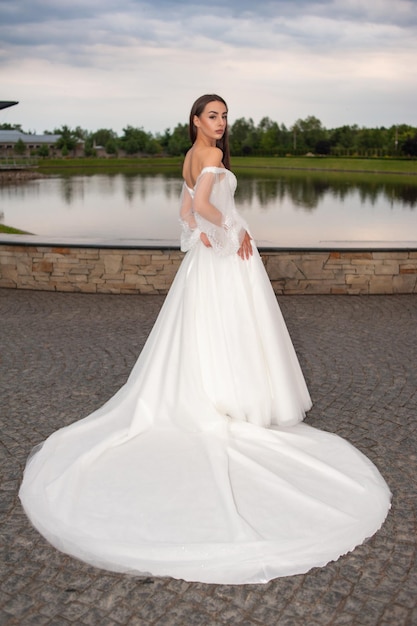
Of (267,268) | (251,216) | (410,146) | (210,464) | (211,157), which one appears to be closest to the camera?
(210,464)

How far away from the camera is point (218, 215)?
4.04 metres

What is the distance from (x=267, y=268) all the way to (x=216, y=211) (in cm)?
506

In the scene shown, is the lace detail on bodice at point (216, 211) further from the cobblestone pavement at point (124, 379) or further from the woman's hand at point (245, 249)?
the cobblestone pavement at point (124, 379)

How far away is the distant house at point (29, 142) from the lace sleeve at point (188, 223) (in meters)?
151

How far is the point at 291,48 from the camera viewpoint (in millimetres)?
88875

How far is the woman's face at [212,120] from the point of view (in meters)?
3.95

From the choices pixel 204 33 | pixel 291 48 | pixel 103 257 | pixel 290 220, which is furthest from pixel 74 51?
pixel 103 257

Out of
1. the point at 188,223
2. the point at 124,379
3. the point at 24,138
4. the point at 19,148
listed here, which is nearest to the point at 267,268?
the point at 124,379

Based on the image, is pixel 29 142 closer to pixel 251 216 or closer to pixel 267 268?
pixel 251 216

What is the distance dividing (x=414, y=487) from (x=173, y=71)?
9423cm

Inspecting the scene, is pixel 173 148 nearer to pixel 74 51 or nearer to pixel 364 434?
pixel 74 51

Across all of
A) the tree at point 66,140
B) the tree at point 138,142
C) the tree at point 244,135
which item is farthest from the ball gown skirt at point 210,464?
the tree at point 66,140

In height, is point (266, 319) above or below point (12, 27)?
below

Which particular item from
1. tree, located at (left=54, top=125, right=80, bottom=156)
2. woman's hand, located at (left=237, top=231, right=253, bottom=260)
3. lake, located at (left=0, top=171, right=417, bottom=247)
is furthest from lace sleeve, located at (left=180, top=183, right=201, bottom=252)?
tree, located at (left=54, top=125, right=80, bottom=156)
